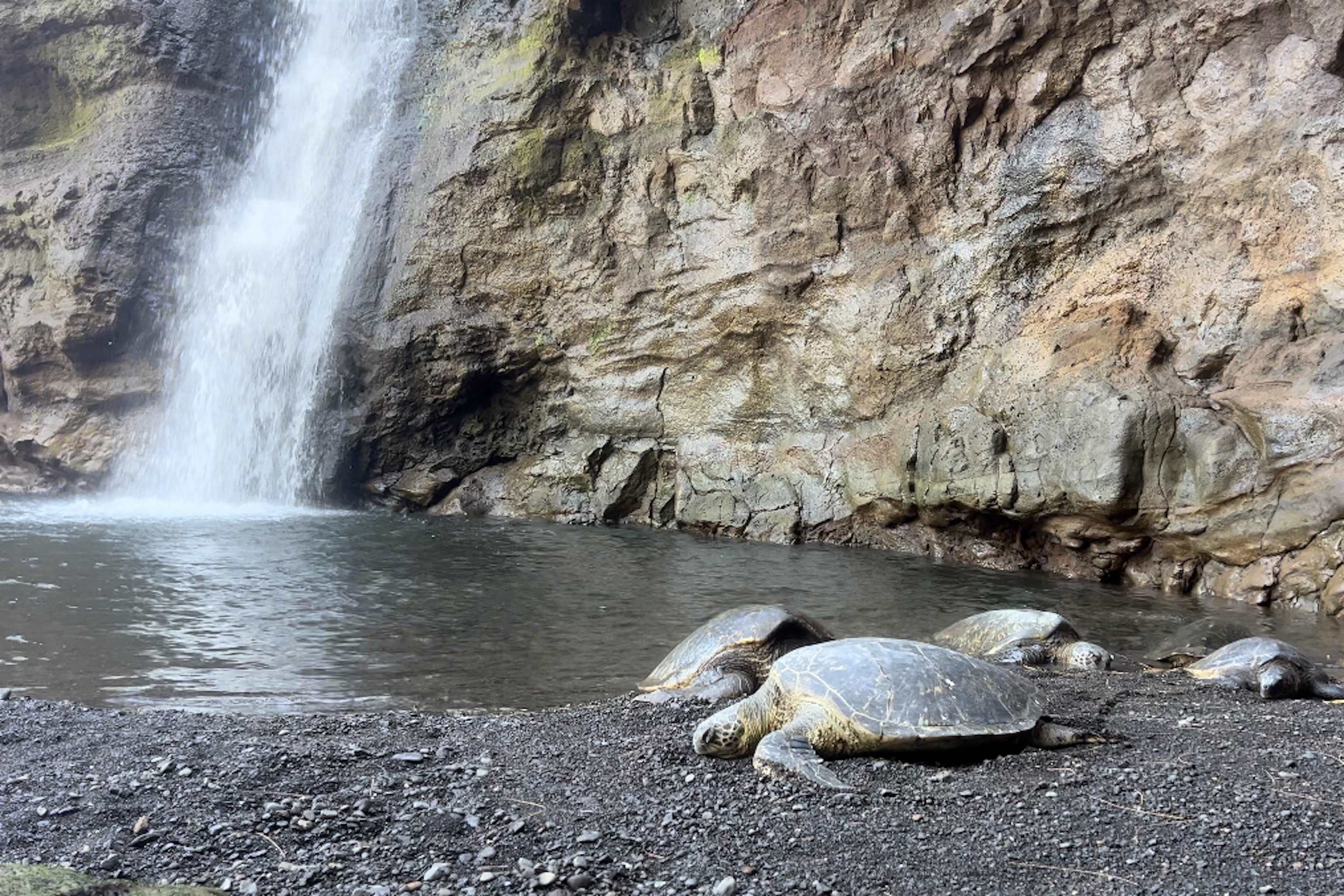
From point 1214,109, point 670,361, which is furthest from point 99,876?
point 670,361

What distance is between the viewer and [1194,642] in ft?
22.0

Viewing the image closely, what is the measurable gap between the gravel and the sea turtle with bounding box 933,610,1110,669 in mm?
1852

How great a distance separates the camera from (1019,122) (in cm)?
1205

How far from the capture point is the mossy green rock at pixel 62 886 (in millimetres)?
2123

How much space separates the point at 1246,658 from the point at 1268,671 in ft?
1.03

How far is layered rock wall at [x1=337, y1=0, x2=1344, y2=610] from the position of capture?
384 inches

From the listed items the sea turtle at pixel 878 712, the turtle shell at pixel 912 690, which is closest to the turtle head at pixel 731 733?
the sea turtle at pixel 878 712

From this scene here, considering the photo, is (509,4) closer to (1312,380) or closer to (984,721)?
(1312,380)

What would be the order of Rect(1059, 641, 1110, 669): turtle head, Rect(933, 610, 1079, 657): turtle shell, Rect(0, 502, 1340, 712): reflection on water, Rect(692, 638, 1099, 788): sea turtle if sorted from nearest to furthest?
Rect(692, 638, 1099, 788): sea turtle
Rect(0, 502, 1340, 712): reflection on water
Rect(1059, 641, 1110, 669): turtle head
Rect(933, 610, 1079, 657): turtle shell

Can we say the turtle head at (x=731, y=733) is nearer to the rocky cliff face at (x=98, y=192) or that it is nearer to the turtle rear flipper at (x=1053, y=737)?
the turtle rear flipper at (x=1053, y=737)

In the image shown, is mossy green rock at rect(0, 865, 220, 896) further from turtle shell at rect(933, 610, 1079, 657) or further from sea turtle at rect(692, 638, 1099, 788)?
turtle shell at rect(933, 610, 1079, 657)

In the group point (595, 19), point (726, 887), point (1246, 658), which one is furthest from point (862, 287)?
point (726, 887)

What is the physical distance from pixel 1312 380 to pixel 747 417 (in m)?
7.26

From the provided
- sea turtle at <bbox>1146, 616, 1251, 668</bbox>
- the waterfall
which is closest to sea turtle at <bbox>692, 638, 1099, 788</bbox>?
sea turtle at <bbox>1146, 616, 1251, 668</bbox>
